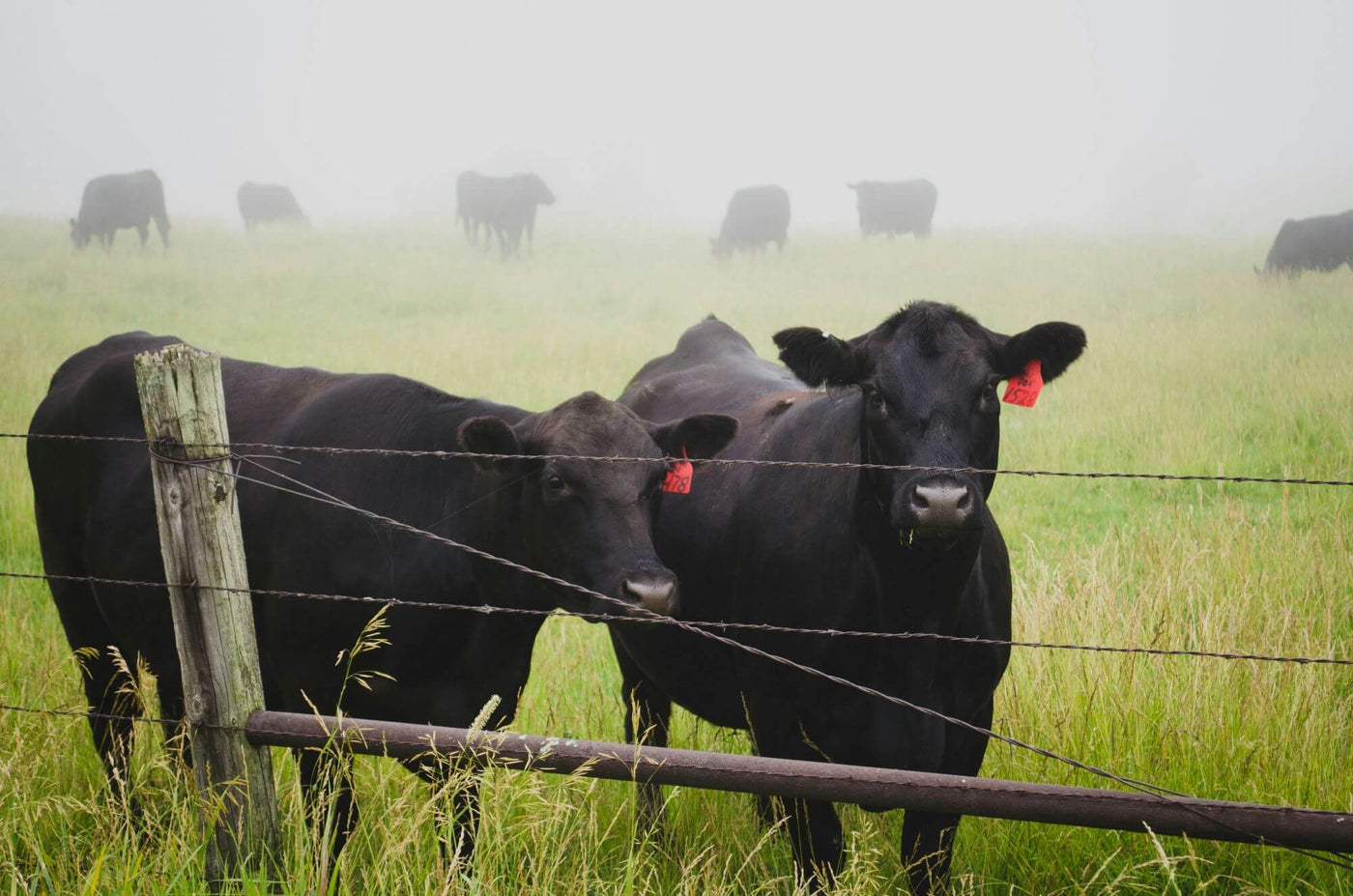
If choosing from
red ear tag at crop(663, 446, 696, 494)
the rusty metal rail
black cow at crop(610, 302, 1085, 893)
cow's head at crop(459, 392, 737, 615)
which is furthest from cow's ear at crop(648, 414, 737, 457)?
the rusty metal rail

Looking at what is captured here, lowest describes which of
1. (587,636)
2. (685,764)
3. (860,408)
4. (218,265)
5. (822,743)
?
(587,636)

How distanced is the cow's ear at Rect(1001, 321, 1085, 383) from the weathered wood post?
8.09ft

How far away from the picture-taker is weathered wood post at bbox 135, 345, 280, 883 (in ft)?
8.18

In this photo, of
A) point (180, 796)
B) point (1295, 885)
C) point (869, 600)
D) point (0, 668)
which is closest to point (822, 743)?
point (869, 600)

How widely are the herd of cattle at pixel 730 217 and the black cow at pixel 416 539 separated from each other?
18.9 m

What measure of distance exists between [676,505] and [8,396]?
1164 cm

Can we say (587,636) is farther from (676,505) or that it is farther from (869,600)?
(869,600)

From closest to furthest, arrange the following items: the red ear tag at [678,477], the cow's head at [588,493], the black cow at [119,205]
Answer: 1. the cow's head at [588,493]
2. the red ear tag at [678,477]
3. the black cow at [119,205]

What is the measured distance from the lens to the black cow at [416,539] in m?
3.38

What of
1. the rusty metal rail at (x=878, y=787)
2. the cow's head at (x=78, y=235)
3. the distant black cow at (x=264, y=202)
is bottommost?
the rusty metal rail at (x=878, y=787)

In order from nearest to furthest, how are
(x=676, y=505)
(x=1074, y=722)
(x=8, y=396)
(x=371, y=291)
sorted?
(x=1074, y=722), (x=676, y=505), (x=8, y=396), (x=371, y=291)

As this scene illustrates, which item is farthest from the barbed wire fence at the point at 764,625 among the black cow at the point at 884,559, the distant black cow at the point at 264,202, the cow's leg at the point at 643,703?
the distant black cow at the point at 264,202

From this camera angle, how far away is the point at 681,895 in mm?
3094

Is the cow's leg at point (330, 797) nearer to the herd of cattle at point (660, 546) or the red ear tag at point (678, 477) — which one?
the herd of cattle at point (660, 546)
